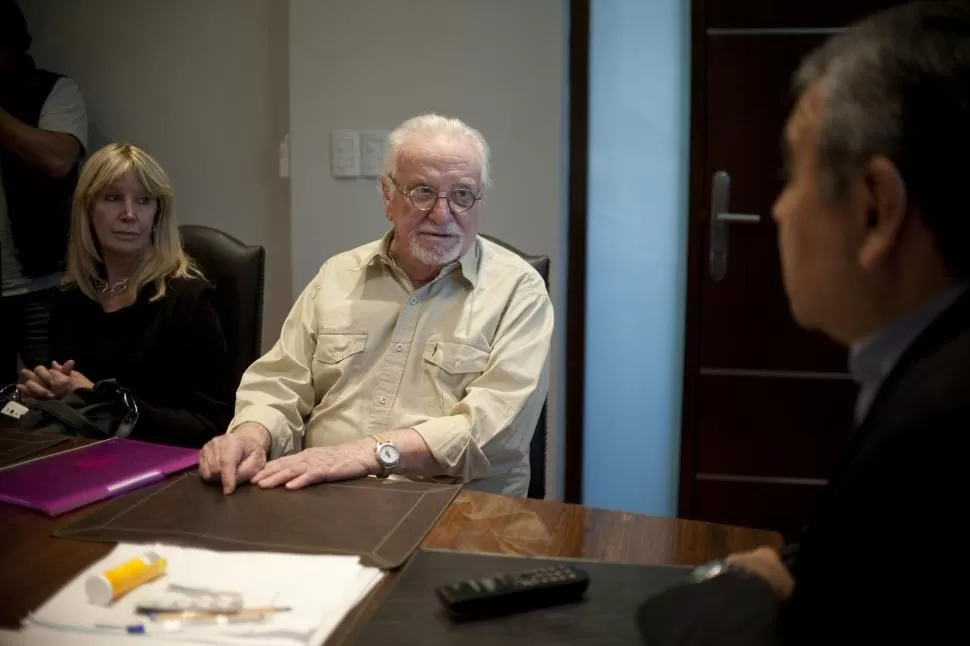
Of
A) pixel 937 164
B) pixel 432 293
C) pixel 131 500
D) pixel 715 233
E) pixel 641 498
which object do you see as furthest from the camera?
pixel 641 498

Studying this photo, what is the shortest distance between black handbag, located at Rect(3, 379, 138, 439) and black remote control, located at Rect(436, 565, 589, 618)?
0.97 m

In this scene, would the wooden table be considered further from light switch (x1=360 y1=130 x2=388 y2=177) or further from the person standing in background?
the person standing in background

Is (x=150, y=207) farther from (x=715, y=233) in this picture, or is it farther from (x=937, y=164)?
(x=937, y=164)

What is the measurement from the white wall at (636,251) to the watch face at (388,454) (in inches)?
56.3

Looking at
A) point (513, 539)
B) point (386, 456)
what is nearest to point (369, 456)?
point (386, 456)

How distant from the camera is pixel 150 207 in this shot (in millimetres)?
2143

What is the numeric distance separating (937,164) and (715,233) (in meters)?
2.09

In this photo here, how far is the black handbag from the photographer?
160 centimetres

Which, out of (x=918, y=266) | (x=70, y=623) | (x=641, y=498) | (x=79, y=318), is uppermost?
(x=918, y=266)

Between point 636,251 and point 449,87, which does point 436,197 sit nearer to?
point 449,87

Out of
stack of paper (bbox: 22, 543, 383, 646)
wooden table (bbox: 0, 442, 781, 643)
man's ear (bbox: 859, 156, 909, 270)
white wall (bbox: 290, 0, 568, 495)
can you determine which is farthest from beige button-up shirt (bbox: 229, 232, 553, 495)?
man's ear (bbox: 859, 156, 909, 270)

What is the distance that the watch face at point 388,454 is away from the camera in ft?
4.58

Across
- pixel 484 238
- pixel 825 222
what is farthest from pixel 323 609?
pixel 484 238

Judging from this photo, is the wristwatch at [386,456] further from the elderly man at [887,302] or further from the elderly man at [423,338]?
the elderly man at [887,302]
